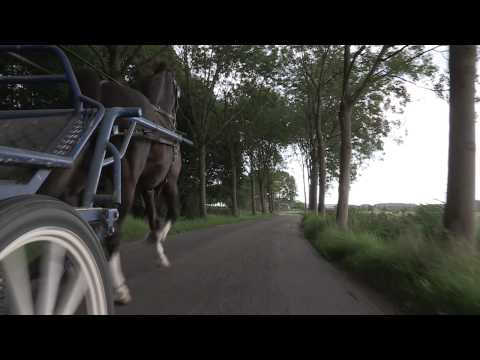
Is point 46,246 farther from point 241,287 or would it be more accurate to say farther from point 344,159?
point 344,159

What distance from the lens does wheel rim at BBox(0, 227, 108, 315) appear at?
1.40 meters

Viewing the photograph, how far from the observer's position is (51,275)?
155 centimetres

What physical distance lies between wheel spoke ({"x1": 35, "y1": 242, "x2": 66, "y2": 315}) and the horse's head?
337 centimetres

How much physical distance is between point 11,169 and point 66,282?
0.95m

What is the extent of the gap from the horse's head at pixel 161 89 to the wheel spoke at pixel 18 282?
347 cm

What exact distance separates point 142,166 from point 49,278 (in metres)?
2.65

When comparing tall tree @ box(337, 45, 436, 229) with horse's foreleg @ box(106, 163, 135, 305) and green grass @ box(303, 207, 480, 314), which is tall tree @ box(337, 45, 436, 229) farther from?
horse's foreleg @ box(106, 163, 135, 305)

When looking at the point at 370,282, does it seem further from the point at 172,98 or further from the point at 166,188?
the point at 172,98

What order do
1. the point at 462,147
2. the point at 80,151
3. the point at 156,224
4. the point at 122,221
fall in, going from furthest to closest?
the point at 156,224, the point at 462,147, the point at 122,221, the point at 80,151

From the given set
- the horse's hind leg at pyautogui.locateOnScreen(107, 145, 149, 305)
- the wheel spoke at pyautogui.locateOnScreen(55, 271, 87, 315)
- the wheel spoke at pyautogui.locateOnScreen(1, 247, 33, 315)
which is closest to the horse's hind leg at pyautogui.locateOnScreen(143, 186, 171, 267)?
the horse's hind leg at pyautogui.locateOnScreen(107, 145, 149, 305)

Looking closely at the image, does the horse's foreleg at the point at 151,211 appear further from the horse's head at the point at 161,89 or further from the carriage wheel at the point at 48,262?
the carriage wheel at the point at 48,262

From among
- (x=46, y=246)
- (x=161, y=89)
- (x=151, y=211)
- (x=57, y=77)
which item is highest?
(x=161, y=89)

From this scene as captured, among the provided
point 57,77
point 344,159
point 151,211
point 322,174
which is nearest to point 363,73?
point 344,159

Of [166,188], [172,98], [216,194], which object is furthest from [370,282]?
[216,194]
